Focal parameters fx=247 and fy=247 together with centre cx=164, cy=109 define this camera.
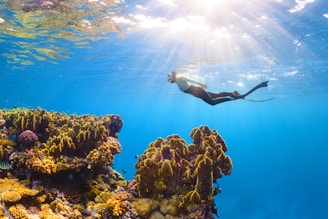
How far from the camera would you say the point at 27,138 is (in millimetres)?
7629

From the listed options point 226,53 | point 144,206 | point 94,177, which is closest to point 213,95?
point 144,206

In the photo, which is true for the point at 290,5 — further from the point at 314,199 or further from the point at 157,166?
the point at 314,199

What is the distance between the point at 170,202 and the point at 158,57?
2161cm

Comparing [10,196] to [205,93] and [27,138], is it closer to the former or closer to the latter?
[27,138]

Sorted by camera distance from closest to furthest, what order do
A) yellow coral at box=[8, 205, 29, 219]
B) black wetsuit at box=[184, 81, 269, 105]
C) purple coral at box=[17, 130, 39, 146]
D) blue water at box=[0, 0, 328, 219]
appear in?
yellow coral at box=[8, 205, 29, 219], black wetsuit at box=[184, 81, 269, 105], purple coral at box=[17, 130, 39, 146], blue water at box=[0, 0, 328, 219]

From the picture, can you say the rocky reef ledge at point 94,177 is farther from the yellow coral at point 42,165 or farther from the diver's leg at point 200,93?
the diver's leg at point 200,93

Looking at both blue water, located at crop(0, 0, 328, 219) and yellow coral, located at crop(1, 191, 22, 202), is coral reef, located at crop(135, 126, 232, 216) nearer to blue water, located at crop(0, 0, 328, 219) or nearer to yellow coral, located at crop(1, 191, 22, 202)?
yellow coral, located at crop(1, 191, 22, 202)

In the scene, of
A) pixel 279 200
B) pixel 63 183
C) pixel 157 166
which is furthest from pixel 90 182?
pixel 279 200

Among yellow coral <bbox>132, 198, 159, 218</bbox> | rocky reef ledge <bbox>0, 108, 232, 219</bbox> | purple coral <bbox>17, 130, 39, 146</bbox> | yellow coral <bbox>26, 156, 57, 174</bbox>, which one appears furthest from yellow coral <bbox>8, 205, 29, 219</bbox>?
purple coral <bbox>17, 130, 39, 146</bbox>

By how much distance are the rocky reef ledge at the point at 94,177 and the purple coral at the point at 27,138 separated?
1.0 inches

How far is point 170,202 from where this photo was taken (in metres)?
6.04

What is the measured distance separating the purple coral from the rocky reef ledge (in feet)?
0.08

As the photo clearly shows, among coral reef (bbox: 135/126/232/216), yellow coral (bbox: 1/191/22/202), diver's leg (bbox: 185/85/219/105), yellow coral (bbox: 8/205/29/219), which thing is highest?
diver's leg (bbox: 185/85/219/105)

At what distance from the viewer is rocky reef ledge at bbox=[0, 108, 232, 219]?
5.71 m
